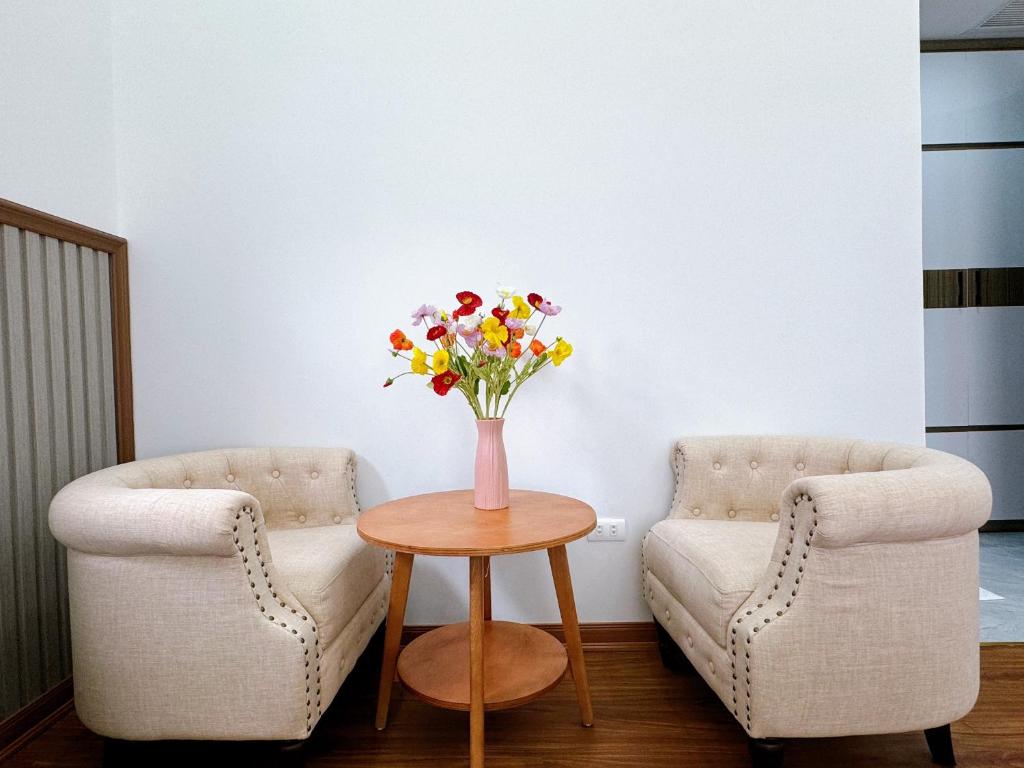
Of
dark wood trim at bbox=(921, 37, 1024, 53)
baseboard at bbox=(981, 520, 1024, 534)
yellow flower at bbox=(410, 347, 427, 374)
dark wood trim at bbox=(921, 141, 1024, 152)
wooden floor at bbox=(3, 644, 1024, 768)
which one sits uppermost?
dark wood trim at bbox=(921, 37, 1024, 53)

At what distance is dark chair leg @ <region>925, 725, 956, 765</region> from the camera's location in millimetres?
1590

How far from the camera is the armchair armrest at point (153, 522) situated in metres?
1.35

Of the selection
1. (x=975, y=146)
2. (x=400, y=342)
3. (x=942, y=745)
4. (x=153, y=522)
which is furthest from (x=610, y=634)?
(x=975, y=146)

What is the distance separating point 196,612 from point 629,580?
1499 millimetres

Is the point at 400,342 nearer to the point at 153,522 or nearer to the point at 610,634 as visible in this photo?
the point at 153,522

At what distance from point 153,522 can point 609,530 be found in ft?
4.99

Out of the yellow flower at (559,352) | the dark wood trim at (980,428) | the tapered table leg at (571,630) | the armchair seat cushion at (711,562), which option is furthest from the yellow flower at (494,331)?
the dark wood trim at (980,428)

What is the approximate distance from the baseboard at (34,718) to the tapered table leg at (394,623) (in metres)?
0.87

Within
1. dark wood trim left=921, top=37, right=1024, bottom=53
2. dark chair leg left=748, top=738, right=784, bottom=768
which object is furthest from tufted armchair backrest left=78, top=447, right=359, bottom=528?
dark wood trim left=921, top=37, right=1024, bottom=53

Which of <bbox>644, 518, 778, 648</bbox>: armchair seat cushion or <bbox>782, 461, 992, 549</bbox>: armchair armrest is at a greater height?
<bbox>782, 461, 992, 549</bbox>: armchair armrest

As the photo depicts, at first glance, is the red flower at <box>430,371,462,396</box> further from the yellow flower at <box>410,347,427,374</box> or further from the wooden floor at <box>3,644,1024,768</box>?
the wooden floor at <box>3,644,1024,768</box>

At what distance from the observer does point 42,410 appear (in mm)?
1880

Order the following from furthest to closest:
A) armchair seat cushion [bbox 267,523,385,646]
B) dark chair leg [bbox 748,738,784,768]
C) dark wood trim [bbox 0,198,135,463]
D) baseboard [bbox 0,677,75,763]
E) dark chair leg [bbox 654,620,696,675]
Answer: dark wood trim [bbox 0,198,135,463] < dark chair leg [bbox 654,620,696,675] < baseboard [bbox 0,677,75,763] < armchair seat cushion [bbox 267,523,385,646] < dark chair leg [bbox 748,738,784,768]

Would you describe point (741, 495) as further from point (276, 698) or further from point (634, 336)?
point (276, 698)
